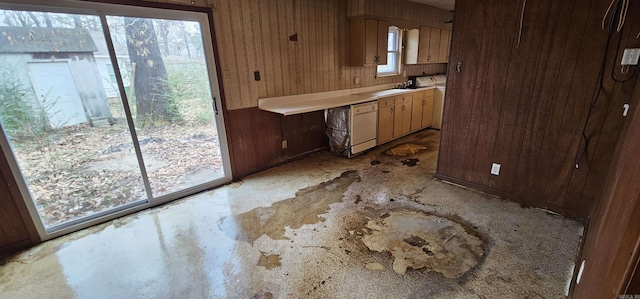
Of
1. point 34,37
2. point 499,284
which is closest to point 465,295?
point 499,284

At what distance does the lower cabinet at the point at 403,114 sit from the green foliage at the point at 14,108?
389 centimetres

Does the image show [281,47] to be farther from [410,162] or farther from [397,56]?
[397,56]

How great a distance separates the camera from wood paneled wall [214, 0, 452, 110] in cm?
306

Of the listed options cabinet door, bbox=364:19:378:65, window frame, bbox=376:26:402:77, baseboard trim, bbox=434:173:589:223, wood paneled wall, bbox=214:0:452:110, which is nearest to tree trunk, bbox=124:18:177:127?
wood paneled wall, bbox=214:0:452:110

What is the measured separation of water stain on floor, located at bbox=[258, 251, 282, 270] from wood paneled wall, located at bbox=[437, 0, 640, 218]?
2278mm

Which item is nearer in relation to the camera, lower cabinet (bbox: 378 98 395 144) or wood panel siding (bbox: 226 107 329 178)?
wood panel siding (bbox: 226 107 329 178)

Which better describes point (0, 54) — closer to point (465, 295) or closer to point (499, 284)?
point (465, 295)

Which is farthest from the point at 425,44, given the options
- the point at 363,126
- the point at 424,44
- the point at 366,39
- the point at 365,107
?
the point at 363,126

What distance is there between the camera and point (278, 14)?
133 inches

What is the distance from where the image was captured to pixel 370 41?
169 inches

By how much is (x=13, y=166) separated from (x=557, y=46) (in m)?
4.51

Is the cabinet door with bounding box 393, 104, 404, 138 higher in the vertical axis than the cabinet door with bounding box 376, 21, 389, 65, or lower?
lower

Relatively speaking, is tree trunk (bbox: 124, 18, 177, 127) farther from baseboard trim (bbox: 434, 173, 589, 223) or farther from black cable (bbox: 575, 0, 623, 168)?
black cable (bbox: 575, 0, 623, 168)

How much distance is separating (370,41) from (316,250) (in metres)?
3.41
